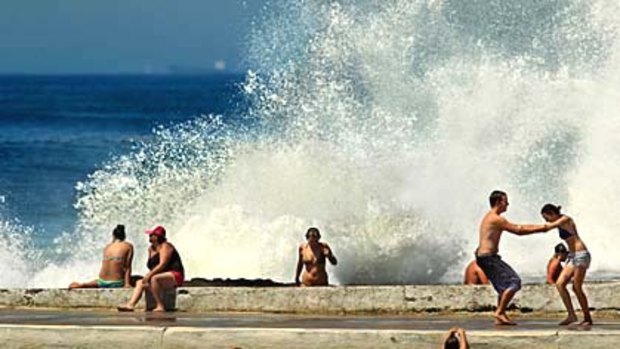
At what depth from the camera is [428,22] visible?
3769cm

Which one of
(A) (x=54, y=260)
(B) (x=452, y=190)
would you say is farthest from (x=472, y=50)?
(A) (x=54, y=260)

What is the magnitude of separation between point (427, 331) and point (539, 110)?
1987cm

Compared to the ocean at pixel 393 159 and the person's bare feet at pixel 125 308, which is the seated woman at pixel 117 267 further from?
the ocean at pixel 393 159

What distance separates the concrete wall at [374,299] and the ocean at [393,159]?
8.15 meters

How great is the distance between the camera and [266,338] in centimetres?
1508

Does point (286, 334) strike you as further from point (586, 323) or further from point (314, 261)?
point (314, 261)

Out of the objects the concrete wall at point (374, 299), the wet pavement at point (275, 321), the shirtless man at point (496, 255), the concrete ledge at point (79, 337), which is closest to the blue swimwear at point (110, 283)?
the wet pavement at point (275, 321)

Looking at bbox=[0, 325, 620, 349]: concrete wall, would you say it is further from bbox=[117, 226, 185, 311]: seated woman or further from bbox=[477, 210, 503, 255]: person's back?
bbox=[117, 226, 185, 311]: seated woman

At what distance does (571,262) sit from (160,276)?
15.2 feet

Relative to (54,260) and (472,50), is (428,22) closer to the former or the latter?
(472,50)

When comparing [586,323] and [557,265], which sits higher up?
[557,265]

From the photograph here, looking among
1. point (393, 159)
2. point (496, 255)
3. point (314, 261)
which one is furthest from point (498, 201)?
point (393, 159)

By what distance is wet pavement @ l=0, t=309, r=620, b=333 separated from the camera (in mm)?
15930

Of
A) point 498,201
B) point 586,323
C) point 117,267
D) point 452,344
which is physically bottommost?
point 452,344
